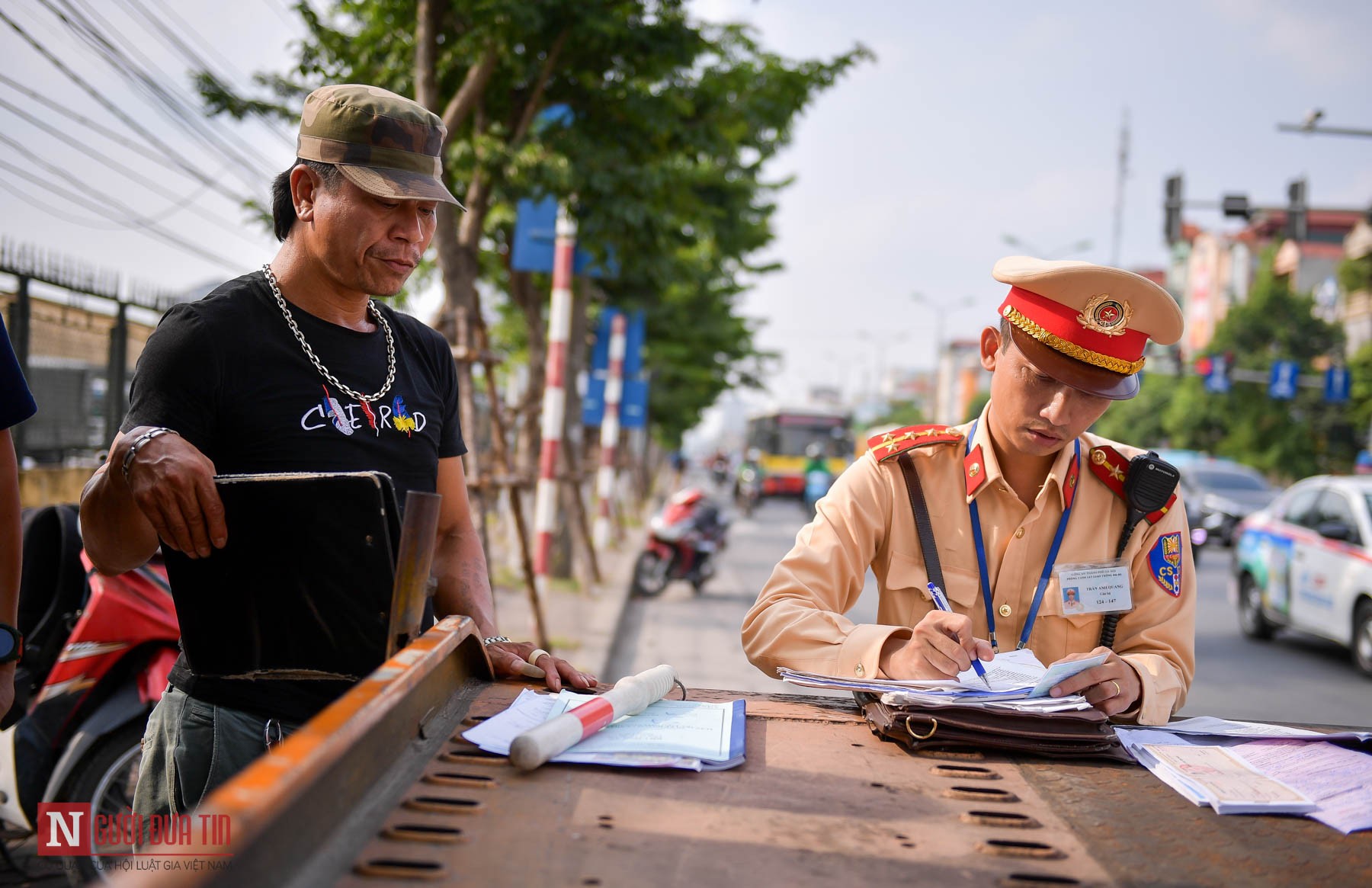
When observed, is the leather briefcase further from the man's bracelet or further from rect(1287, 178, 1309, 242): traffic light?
rect(1287, 178, 1309, 242): traffic light

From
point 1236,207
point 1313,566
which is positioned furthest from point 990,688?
point 1236,207

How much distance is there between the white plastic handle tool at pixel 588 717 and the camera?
1.49 meters

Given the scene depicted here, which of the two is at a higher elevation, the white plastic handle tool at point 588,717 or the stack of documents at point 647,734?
the white plastic handle tool at point 588,717

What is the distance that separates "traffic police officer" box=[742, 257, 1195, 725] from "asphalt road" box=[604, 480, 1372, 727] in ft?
8.91

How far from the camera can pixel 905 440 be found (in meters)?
2.47

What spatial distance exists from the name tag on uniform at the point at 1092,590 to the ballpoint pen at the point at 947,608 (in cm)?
24

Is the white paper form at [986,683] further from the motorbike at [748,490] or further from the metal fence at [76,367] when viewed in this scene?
the motorbike at [748,490]

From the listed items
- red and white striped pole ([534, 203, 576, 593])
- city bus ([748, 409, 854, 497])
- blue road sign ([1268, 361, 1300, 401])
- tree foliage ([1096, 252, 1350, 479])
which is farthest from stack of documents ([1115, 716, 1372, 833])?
tree foliage ([1096, 252, 1350, 479])

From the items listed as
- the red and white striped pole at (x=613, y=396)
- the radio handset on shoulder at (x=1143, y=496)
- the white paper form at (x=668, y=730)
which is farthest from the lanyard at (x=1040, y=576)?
the red and white striped pole at (x=613, y=396)

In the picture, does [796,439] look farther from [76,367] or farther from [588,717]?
[588,717]

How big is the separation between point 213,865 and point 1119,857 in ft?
3.43

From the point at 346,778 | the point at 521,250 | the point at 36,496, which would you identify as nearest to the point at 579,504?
the point at 521,250

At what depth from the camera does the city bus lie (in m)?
31.5

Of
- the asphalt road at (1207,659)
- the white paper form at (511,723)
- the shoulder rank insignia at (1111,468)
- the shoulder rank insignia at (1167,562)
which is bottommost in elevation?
the asphalt road at (1207,659)
